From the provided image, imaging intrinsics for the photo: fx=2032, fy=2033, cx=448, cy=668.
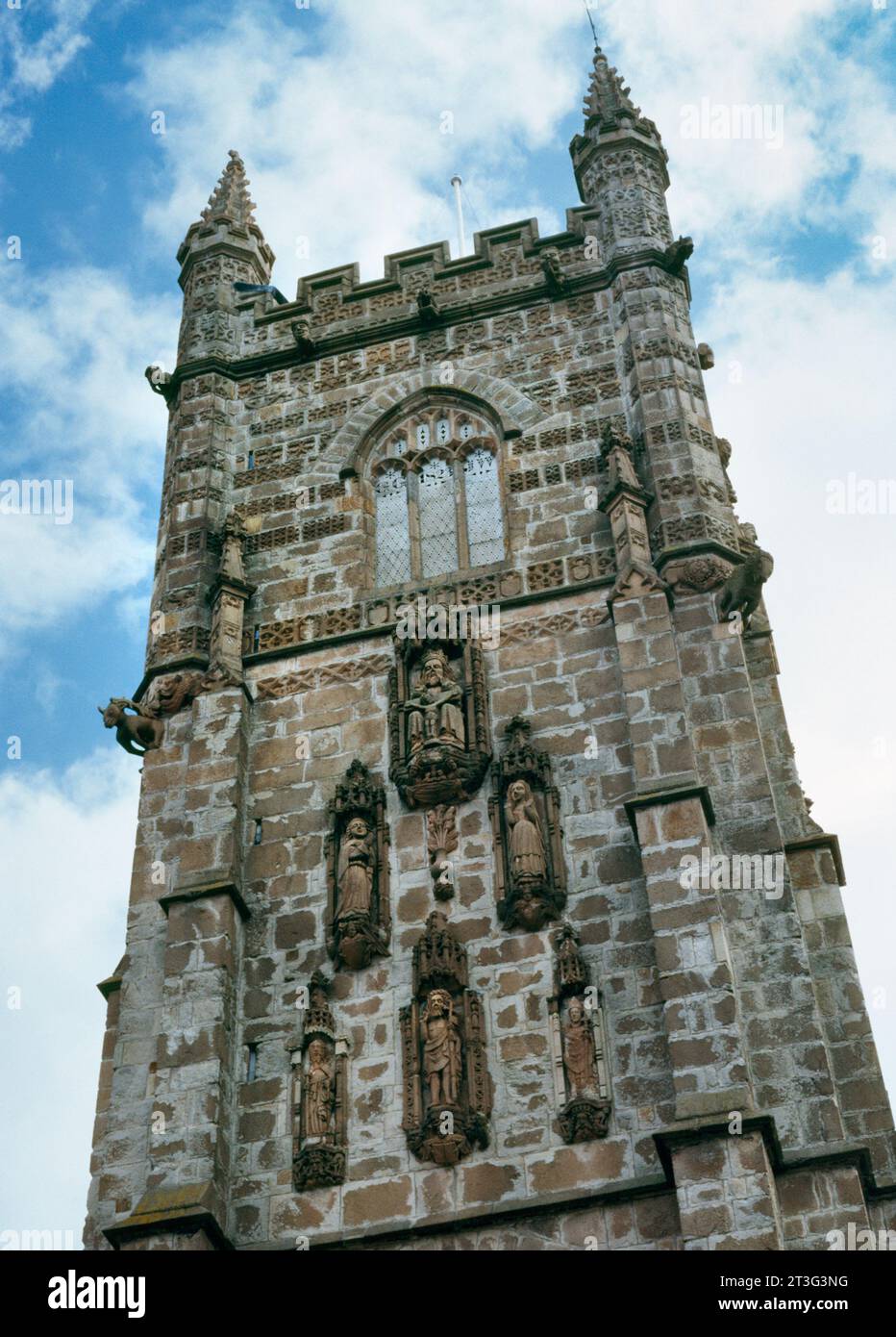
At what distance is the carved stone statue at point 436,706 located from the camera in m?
20.9

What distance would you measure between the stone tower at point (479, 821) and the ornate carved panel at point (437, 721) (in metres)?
0.04

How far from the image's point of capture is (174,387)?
26859mm

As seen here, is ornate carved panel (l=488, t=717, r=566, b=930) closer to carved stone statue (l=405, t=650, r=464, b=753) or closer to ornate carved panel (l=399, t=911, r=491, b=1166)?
carved stone statue (l=405, t=650, r=464, b=753)

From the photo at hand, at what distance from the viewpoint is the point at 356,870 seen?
20.1 meters

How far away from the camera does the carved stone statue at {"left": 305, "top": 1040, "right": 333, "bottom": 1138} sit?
18.4 meters

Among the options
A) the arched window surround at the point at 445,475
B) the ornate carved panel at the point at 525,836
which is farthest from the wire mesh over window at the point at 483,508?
the ornate carved panel at the point at 525,836

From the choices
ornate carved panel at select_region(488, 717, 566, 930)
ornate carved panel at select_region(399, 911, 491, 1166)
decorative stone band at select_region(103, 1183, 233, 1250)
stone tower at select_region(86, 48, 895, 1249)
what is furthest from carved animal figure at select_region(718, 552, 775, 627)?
decorative stone band at select_region(103, 1183, 233, 1250)

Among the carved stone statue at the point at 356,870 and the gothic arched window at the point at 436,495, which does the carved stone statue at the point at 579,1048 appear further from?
the gothic arched window at the point at 436,495

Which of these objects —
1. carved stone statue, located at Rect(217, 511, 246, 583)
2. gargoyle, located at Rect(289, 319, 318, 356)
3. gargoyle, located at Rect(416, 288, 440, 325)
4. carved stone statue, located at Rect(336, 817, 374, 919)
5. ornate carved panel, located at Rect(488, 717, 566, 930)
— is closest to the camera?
ornate carved panel, located at Rect(488, 717, 566, 930)

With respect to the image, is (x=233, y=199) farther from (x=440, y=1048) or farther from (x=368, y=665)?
(x=440, y=1048)

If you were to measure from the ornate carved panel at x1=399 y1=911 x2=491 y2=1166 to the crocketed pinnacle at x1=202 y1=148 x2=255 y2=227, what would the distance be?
13.8m

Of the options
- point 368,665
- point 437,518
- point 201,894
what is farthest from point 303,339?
point 201,894

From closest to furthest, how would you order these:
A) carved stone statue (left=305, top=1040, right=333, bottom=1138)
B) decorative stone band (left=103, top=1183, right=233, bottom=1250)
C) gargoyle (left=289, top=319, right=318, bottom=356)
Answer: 1. decorative stone band (left=103, top=1183, right=233, bottom=1250)
2. carved stone statue (left=305, top=1040, right=333, bottom=1138)
3. gargoyle (left=289, top=319, right=318, bottom=356)
